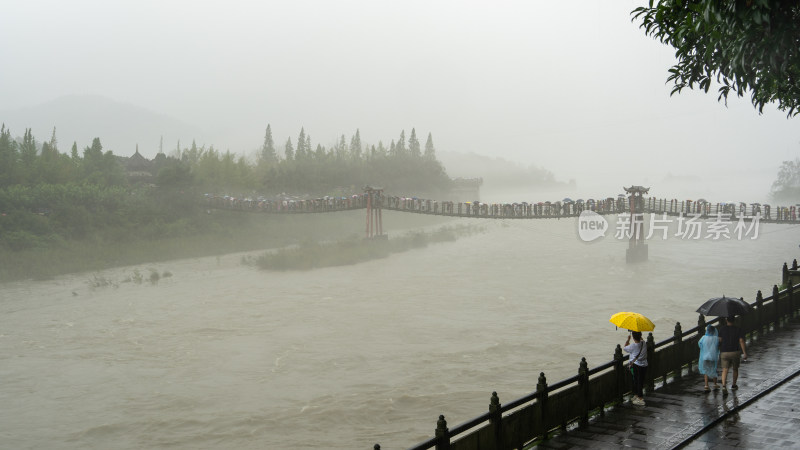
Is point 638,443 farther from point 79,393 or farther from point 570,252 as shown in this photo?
point 570,252

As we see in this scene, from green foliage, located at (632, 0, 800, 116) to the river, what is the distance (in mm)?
11687

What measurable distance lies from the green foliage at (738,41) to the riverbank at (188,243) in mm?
44881

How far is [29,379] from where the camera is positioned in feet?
78.8

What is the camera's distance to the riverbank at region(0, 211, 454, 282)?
46.7 metres

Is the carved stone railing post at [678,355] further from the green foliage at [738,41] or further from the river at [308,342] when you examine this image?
the river at [308,342]

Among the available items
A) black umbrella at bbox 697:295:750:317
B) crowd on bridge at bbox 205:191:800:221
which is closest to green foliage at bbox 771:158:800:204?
crowd on bridge at bbox 205:191:800:221

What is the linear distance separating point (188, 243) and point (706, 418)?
52751 millimetres

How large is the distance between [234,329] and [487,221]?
66482 mm

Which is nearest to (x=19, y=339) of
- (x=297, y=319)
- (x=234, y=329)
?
(x=234, y=329)

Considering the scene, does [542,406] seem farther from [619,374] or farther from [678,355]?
[678,355]

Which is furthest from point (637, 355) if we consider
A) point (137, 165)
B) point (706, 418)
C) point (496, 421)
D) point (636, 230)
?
point (137, 165)

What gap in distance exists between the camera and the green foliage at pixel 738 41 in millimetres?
8109

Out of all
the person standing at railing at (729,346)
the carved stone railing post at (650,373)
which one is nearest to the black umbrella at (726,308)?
the person standing at railing at (729,346)

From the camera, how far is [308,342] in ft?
94.2
